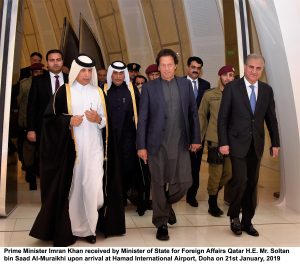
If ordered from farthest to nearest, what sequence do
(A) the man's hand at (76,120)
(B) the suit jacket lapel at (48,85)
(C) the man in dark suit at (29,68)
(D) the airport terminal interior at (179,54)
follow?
(C) the man in dark suit at (29,68) → (B) the suit jacket lapel at (48,85) → (D) the airport terminal interior at (179,54) → (A) the man's hand at (76,120)

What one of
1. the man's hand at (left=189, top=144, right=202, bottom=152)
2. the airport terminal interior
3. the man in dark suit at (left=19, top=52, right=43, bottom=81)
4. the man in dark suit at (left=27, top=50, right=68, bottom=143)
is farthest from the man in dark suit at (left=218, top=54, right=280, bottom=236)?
the man in dark suit at (left=19, top=52, right=43, bottom=81)

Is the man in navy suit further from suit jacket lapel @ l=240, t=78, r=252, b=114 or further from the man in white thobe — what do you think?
suit jacket lapel @ l=240, t=78, r=252, b=114

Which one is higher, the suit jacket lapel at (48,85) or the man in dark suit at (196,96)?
the suit jacket lapel at (48,85)

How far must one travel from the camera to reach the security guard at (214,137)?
5.54 m

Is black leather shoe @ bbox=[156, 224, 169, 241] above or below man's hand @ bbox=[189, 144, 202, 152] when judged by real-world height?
below

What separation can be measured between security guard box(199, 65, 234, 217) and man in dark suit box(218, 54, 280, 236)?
94cm

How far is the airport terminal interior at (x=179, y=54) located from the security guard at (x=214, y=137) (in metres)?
0.17

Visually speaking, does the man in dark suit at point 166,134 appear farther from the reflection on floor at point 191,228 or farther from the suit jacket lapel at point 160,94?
the reflection on floor at point 191,228

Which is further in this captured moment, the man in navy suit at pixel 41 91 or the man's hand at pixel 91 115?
the man in navy suit at pixel 41 91

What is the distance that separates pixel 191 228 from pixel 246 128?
4.15 ft

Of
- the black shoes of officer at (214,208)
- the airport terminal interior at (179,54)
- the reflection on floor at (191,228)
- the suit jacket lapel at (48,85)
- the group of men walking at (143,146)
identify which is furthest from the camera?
the suit jacket lapel at (48,85)

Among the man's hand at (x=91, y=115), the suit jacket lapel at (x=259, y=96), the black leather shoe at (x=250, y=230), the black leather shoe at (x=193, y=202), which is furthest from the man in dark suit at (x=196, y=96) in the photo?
the man's hand at (x=91, y=115)

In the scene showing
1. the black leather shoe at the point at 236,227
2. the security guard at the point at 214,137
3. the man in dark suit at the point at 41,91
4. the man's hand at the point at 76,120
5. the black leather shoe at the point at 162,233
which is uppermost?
the man in dark suit at the point at 41,91

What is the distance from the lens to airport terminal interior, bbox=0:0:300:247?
15.1 feet
